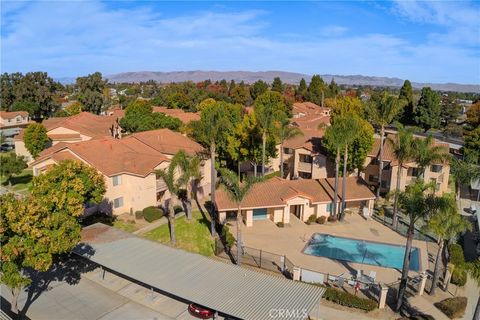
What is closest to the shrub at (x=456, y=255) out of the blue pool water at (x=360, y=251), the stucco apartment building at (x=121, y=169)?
the blue pool water at (x=360, y=251)

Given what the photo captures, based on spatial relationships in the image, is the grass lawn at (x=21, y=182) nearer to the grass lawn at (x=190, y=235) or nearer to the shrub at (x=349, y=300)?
the grass lawn at (x=190, y=235)

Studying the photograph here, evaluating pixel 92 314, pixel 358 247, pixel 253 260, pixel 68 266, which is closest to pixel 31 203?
pixel 92 314

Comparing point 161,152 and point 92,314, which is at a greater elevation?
point 161,152

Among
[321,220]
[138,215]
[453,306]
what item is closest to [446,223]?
[453,306]

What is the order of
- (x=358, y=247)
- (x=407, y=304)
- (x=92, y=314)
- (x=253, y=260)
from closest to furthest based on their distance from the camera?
1. (x=92, y=314)
2. (x=407, y=304)
3. (x=253, y=260)
4. (x=358, y=247)

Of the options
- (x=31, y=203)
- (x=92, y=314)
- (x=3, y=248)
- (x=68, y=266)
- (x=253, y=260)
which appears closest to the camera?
(x=3, y=248)

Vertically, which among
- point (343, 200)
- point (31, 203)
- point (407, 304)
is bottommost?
point (407, 304)

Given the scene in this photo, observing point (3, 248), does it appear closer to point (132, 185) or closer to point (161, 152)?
point (132, 185)

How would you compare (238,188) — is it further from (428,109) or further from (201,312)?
(428,109)
